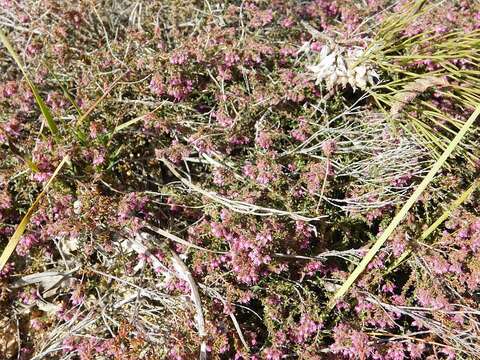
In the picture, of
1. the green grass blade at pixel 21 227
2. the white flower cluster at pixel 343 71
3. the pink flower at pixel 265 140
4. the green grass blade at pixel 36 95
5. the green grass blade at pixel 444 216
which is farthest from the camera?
the white flower cluster at pixel 343 71

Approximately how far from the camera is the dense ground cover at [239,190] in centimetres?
270

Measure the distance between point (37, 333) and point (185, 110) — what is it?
156 cm

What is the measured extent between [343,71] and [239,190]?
102 centimetres

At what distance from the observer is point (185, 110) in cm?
321

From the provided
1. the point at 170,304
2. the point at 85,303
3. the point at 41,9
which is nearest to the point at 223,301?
the point at 170,304

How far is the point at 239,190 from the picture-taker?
2951 millimetres

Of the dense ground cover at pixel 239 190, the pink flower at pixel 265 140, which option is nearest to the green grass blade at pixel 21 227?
the dense ground cover at pixel 239 190

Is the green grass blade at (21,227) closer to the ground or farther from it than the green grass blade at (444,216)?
farther from it

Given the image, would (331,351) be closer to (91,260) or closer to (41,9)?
(91,260)

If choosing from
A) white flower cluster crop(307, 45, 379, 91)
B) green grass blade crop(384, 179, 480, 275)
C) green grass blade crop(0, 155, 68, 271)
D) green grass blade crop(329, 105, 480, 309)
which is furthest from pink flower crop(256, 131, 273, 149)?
green grass blade crop(0, 155, 68, 271)

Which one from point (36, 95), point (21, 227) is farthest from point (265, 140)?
point (21, 227)

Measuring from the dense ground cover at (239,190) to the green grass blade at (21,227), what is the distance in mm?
15

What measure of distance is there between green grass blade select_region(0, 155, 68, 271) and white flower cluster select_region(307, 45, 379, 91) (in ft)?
5.36

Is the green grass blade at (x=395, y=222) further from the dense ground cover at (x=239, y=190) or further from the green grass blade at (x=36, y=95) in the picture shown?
the green grass blade at (x=36, y=95)
